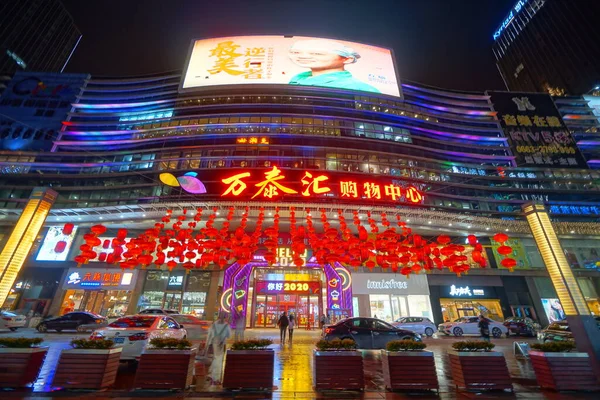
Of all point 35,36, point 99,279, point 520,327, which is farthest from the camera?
point 35,36

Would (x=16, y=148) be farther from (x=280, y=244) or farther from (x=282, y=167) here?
(x=280, y=244)

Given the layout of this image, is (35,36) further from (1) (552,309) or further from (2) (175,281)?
(1) (552,309)

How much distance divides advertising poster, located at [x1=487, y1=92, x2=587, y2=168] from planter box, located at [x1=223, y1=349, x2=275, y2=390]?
47605mm

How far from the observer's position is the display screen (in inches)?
1048

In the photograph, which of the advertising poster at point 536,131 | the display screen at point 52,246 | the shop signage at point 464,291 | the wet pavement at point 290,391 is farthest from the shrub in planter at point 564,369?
the advertising poster at point 536,131

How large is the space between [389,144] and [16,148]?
52010 millimetres

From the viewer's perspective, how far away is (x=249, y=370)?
6.07 metres

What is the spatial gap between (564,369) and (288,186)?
23407mm

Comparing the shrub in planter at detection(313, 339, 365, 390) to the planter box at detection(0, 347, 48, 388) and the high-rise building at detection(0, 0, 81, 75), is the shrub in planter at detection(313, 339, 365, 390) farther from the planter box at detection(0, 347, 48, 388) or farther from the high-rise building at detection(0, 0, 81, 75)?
the high-rise building at detection(0, 0, 81, 75)

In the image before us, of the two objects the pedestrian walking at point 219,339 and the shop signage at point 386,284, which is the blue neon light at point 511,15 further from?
the pedestrian walking at point 219,339

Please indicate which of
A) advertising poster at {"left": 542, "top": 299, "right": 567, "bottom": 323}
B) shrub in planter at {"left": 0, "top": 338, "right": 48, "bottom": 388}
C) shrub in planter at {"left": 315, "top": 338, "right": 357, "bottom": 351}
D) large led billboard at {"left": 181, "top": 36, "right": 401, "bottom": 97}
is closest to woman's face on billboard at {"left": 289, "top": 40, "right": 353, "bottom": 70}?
large led billboard at {"left": 181, "top": 36, "right": 401, "bottom": 97}

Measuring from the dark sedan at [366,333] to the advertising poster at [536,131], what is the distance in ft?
133

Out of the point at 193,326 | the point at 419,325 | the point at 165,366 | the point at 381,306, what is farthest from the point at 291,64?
the point at 165,366

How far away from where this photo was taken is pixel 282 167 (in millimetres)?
29594
